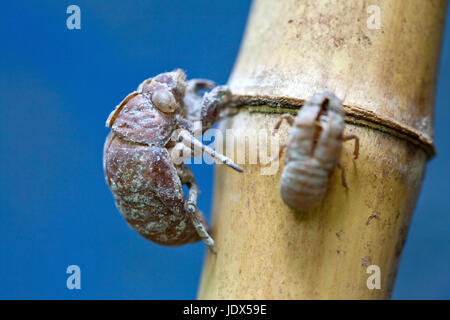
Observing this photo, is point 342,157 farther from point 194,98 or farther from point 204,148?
point 194,98

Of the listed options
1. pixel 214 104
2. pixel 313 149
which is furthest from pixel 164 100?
pixel 313 149

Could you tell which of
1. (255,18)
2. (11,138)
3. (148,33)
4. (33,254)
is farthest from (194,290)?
(255,18)

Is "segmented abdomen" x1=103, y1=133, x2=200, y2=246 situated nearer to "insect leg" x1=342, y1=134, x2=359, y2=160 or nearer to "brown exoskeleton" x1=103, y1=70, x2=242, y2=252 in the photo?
"brown exoskeleton" x1=103, y1=70, x2=242, y2=252

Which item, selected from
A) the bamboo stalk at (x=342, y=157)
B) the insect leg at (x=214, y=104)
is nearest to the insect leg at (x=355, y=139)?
the bamboo stalk at (x=342, y=157)

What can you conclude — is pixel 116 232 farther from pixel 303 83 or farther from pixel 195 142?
pixel 303 83

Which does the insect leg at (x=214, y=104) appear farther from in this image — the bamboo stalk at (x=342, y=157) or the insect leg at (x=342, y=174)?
the insect leg at (x=342, y=174)

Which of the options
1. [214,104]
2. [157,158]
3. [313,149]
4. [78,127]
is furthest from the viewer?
[78,127]
